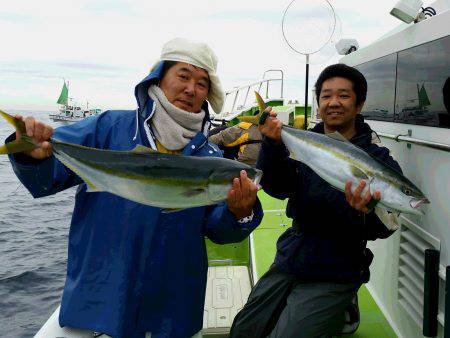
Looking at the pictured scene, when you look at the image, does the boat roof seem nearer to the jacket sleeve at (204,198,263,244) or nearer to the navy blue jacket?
the navy blue jacket

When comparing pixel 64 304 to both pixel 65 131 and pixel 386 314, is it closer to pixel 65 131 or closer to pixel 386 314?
pixel 65 131

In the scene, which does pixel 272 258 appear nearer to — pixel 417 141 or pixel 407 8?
pixel 417 141

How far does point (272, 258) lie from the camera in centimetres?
573

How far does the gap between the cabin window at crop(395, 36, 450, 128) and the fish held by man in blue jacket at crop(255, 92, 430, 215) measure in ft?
2.09

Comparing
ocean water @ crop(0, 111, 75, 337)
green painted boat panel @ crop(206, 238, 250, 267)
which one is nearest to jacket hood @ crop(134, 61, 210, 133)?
green painted boat panel @ crop(206, 238, 250, 267)

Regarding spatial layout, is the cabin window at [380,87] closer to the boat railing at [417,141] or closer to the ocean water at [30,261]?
the boat railing at [417,141]

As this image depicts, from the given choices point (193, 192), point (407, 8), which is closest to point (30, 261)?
point (193, 192)

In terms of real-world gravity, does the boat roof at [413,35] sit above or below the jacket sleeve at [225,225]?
above

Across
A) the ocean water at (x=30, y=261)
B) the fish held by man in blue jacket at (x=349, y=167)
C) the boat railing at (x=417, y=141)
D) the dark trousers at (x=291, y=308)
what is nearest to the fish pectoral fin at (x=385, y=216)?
the fish held by man in blue jacket at (x=349, y=167)

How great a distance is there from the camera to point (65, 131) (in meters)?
2.75

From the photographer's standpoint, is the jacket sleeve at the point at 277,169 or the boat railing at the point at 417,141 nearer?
the boat railing at the point at 417,141

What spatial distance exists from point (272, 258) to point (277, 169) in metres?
2.40

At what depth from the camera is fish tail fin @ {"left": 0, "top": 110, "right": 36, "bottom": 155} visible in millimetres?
2244

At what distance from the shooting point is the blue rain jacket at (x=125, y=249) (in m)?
2.73
